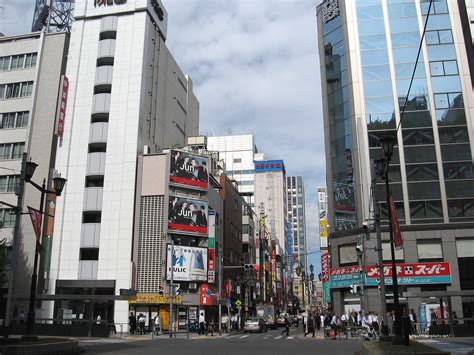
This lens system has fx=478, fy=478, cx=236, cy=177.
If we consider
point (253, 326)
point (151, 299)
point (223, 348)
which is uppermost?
point (151, 299)

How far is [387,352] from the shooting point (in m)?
13.3

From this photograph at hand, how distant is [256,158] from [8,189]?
91.5 metres

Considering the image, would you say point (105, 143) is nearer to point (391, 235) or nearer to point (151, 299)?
point (151, 299)

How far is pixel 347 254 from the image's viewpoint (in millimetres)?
43844

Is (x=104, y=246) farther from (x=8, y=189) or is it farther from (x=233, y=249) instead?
(x=233, y=249)

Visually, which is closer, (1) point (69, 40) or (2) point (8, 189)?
(2) point (8, 189)

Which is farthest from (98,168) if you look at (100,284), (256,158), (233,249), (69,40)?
(256,158)

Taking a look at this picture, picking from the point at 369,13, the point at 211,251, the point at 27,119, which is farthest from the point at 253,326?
the point at 369,13

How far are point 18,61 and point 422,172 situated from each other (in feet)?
141

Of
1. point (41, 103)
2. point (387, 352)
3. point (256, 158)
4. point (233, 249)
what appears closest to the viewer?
point (387, 352)

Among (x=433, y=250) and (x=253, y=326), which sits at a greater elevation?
(x=433, y=250)

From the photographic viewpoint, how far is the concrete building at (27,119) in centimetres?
4553

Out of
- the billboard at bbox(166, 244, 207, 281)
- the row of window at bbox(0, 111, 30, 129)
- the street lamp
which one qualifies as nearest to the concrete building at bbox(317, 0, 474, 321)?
the billboard at bbox(166, 244, 207, 281)

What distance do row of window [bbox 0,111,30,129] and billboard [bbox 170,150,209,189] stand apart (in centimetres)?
1599
